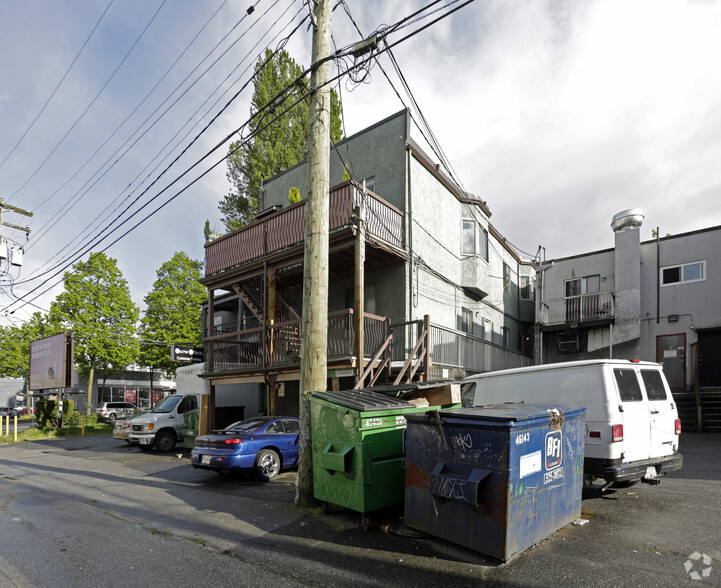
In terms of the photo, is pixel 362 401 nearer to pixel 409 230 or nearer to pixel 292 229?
pixel 292 229

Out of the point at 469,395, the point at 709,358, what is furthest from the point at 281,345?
the point at 709,358

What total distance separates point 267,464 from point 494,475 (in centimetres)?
605

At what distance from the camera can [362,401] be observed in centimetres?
611

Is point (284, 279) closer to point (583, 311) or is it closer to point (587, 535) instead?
point (587, 535)

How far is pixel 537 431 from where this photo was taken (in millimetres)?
4664

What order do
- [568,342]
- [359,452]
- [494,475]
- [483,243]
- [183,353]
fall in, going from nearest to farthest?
[494,475] < [359,452] < [483,243] < [183,353] < [568,342]

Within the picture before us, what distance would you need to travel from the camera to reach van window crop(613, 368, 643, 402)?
634cm

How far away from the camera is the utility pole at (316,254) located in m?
6.64

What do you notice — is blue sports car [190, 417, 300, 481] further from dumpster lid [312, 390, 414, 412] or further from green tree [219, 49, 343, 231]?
green tree [219, 49, 343, 231]

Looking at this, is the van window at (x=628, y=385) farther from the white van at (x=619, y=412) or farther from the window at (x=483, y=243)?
the window at (x=483, y=243)

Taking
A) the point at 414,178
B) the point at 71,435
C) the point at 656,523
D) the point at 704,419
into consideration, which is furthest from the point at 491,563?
the point at 71,435

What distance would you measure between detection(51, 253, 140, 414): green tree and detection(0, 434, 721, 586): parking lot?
22.8 meters

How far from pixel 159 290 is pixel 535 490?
32.9 m

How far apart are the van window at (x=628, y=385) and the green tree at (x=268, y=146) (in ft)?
82.9
